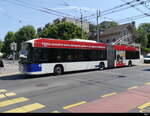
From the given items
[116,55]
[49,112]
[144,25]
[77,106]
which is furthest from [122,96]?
[144,25]

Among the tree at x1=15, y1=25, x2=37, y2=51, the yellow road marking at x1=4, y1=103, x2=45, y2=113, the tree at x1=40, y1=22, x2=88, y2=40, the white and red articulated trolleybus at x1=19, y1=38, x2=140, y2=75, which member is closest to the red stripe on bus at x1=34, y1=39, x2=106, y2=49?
the white and red articulated trolleybus at x1=19, y1=38, x2=140, y2=75

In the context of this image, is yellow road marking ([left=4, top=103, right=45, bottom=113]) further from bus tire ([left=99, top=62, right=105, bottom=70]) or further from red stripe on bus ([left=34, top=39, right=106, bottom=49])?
bus tire ([left=99, top=62, right=105, bottom=70])

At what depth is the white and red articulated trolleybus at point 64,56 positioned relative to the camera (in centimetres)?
1108

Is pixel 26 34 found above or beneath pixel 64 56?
above

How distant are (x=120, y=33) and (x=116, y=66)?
3329 centimetres

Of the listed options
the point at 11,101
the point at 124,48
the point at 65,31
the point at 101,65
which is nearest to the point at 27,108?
the point at 11,101

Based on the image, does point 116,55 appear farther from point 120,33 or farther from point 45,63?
point 120,33

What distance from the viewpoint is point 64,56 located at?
1288cm

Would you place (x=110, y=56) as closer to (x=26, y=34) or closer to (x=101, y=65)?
(x=101, y=65)

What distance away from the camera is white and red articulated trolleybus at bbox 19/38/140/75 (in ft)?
36.3

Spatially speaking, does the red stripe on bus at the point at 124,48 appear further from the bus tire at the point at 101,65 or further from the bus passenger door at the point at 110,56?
the bus tire at the point at 101,65

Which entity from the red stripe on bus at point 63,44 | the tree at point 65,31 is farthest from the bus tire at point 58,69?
the tree at point 65,31

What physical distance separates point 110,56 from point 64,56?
6754 millimetres

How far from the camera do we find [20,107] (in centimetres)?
502
